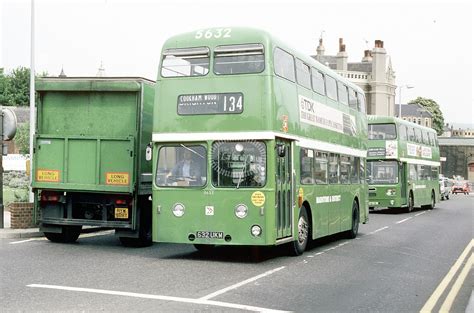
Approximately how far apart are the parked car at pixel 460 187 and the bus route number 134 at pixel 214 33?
6376 cm

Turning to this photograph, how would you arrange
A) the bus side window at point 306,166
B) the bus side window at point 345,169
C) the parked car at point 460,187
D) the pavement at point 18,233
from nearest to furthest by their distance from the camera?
the bus side window at point 306,166, the pavement at point 18,233, the bus side window at point 345,169, the parked car at point 460,187

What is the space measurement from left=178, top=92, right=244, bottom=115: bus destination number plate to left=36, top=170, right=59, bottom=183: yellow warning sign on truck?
3.59 m

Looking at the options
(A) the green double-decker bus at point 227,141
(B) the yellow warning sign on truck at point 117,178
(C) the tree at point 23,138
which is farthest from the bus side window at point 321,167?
(C) the tree at point 23,138

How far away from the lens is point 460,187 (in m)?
72.6

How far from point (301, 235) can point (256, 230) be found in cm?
203

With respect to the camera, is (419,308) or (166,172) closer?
(419,308)

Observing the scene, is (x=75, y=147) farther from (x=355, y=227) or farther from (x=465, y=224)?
(x=465, y=224)

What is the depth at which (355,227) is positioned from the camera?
740 inches

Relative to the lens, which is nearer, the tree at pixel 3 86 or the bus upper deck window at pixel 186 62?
the bus upper deck window at pixel 186 62

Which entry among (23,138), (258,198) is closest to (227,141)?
(258,198)

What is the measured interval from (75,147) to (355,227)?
798 cm

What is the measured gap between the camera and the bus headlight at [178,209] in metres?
12.8

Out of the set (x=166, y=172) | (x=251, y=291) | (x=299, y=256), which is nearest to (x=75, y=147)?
(x=166, y=172)

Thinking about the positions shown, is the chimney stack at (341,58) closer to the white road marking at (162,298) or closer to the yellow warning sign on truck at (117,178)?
the yellow warning sign on truck at (117,178)
